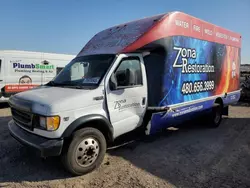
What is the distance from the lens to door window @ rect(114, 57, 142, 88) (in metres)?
4.26

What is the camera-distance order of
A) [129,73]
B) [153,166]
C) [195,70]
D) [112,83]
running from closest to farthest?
[112,83], [153,166], [129,73], [195,70]

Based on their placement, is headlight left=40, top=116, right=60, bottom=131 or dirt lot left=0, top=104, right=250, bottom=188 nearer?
headlight left=40, top=116, right=60, bottom=131

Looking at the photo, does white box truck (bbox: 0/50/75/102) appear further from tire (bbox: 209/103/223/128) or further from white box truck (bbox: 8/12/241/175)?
tire (bbox: 209/103/223/128)

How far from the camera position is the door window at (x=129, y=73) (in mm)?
4258

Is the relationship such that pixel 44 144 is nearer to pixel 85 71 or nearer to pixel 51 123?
pixel 51 123

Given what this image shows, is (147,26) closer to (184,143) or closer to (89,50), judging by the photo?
(89,50)

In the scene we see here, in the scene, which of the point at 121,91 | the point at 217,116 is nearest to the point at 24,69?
the point at 121,91

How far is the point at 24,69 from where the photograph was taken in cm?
1038

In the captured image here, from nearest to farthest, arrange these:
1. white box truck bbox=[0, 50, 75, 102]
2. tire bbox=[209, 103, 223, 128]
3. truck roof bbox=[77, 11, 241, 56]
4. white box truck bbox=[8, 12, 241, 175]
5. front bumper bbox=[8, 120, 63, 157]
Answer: front bumper bbox=[8, 120, 63, 157], white box truck bbox=[8, 12, 241, 175], truck roof bbox=[77, 11, 241, 56], tire bbox=[209, 103, 223, 128], white box truck bbox=[0, 50, 75, 102]

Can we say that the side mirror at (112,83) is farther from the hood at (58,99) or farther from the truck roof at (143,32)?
the truck roof at (143,32)

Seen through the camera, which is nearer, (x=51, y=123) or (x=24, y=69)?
(x=51, y=123)

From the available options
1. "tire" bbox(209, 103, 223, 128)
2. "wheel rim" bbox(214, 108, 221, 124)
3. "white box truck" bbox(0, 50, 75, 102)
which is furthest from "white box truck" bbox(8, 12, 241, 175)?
"white box truck" bbox(0, 50, 75, 102)

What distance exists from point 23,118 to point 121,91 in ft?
6.04

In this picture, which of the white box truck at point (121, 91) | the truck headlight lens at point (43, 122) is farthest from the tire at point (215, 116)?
the truck headlight lens at point (43, 122)
